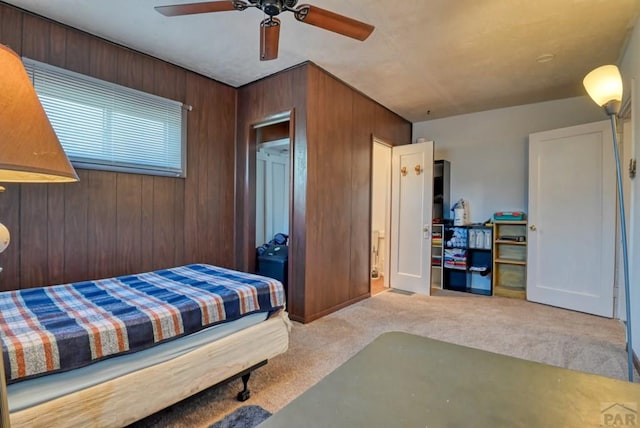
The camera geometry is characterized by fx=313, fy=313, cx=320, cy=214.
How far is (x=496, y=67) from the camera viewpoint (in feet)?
10.7

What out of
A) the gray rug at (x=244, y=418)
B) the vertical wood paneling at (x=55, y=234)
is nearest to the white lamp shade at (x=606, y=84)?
the gray rug at (x=244, y=418)

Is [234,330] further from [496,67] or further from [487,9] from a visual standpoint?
[496,67]

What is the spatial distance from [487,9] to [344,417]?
2.81m

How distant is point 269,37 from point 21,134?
1648 millimetres

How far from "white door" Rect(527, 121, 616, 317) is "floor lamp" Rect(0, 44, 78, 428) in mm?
4692

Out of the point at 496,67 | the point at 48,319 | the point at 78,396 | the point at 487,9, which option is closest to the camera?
the point at 78,396

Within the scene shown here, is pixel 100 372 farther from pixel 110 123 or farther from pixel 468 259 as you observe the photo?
pixel 468 259

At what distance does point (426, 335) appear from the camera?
9.42 ft

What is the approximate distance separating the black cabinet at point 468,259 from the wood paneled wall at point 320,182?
1.38 meters

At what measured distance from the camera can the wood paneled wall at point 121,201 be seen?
7.60 feet

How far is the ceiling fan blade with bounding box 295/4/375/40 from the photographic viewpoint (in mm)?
1771

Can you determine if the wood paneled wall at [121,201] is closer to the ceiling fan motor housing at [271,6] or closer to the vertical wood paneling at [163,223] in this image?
the vertical wood paneling at [163,223]

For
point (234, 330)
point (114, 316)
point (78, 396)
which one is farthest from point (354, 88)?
point (78, 396)

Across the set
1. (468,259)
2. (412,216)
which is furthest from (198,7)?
(468,259)
